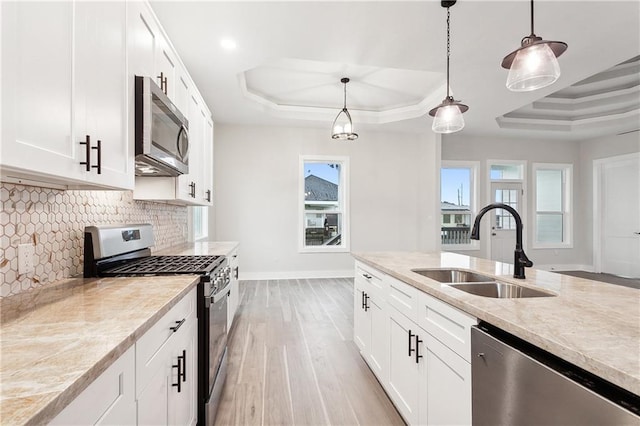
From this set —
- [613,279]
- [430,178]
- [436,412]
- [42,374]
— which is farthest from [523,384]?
[613,279]

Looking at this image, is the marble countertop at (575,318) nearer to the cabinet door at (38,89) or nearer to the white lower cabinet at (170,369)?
the white lower cabinet at (170,369)

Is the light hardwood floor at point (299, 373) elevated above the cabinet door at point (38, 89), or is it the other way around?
the cabinet door at point (38, 89)

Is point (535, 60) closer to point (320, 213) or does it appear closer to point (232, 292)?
point (232, 292)

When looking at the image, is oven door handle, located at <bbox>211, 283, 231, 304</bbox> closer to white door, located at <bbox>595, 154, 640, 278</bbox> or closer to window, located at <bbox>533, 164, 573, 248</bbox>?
window, located at <bbox>533, 164, 573, 248</bbox>

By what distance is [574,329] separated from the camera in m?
0.97

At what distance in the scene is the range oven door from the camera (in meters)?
1.88

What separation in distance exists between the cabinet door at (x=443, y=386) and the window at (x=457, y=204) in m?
5.71

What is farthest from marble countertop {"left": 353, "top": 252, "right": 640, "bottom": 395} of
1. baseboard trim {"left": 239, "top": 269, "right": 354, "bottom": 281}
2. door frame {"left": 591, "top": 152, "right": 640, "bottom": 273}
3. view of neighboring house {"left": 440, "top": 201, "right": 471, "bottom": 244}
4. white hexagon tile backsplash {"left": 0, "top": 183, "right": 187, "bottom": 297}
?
door frame {"left": 591, "top": 152, "right": 640, "bottom": 273}

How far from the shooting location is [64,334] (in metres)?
Answer: 0.93

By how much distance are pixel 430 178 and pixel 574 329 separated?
5.70m

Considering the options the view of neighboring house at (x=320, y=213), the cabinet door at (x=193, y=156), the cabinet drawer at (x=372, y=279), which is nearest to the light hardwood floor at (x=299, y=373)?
the cabinet drawer at (x=372, y=279)

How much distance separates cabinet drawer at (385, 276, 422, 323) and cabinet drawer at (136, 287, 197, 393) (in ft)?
3.79

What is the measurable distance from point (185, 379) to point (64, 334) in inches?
31.3

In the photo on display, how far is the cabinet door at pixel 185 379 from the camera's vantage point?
1406 millimetres
